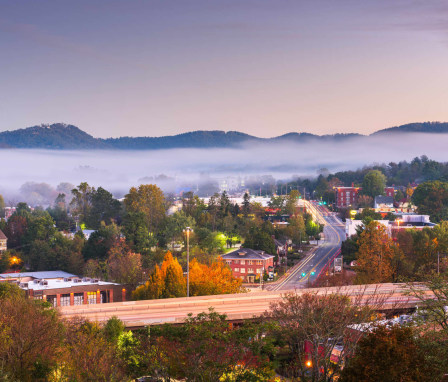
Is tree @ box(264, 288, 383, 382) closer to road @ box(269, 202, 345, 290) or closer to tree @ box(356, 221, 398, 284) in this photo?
road @ box(269, 202, 345, 290)

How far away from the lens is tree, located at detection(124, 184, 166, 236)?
61.5m

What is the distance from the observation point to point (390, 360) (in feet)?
40.1

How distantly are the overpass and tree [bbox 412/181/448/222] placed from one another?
47801mm

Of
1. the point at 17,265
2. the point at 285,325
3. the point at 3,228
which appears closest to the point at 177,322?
the point at 285,325

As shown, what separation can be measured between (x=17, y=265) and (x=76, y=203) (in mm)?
21681

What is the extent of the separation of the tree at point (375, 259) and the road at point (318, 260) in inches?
155

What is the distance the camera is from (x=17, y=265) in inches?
2036

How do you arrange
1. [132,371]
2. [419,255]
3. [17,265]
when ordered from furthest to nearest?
1. [17,265]
2. [419,255]
3. [132,371]

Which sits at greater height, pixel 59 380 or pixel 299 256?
pixel 59 380

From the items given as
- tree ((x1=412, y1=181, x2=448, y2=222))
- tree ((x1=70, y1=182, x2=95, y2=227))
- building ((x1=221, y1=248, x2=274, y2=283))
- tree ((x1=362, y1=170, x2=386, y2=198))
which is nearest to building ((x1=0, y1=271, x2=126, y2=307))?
building ((x1=221, y1=248, x2=274, y2=283))

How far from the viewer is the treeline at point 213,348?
12625mm

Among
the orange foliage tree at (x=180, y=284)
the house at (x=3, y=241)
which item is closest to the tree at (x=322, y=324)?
the orange foliage tree at (x=180, y=284)

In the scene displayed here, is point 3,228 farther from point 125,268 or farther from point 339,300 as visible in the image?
point 339,300

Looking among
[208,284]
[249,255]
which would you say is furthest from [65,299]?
[249,255]
